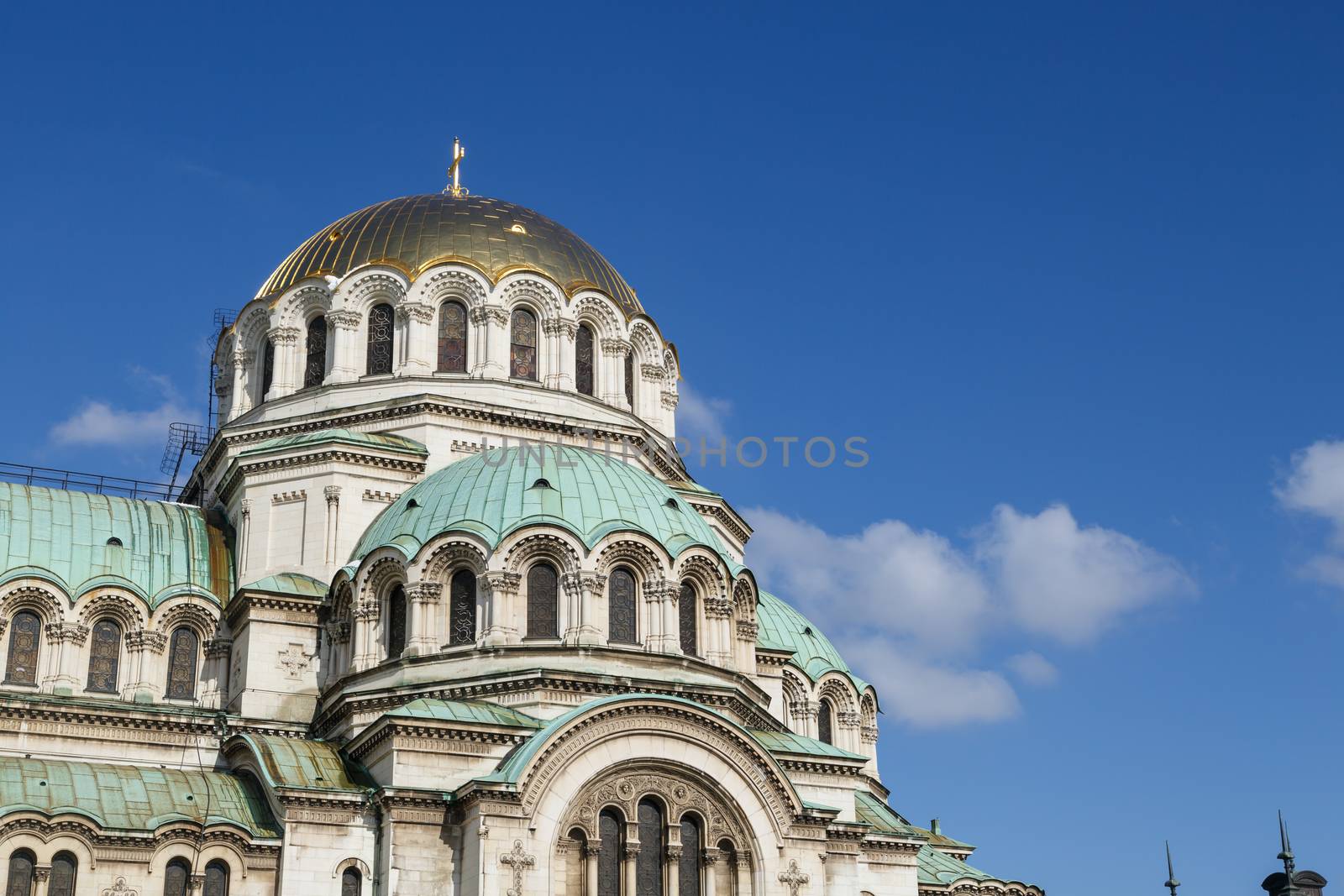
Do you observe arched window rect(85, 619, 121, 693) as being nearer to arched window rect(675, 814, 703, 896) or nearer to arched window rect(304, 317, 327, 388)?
arched window rect(304, 317, 327, 388)

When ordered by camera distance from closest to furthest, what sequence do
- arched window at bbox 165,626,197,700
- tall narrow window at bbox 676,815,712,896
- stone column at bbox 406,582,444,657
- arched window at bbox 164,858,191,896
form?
arched window at bbox 164,858,191,896, tall narrow window at bbox 676,815,712,896, stone column at bbox 406,582,444,657, arched window at bbox 165,626,197,700

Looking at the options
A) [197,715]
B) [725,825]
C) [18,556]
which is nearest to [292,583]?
[197,715]

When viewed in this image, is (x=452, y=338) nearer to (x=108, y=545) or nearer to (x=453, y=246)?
(x=453, y=246)

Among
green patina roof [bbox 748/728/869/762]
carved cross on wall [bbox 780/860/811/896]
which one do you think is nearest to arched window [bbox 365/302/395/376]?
green patina roof [bbox 748/728/869/762]

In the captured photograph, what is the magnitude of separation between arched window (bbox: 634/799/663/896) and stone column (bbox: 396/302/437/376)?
12.7 m

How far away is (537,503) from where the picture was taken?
1318 inches

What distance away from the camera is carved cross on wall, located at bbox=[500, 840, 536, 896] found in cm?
2830

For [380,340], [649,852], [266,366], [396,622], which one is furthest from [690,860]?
[266,366]

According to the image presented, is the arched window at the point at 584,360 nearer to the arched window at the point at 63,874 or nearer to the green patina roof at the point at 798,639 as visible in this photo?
the green patina roof at the point at 798,639

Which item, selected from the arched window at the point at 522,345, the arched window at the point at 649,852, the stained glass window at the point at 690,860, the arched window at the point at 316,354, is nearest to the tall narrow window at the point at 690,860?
the stained glass window at the point at 690,860

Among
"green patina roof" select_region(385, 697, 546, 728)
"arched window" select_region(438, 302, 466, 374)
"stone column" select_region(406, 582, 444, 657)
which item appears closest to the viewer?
"green patina roof" select_region(385, 697, 546, 728)

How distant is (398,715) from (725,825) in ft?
19.0

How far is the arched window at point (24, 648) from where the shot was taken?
33.3 m

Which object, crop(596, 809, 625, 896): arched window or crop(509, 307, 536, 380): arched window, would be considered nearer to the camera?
crop(596, 809, 625, 896): arched window
